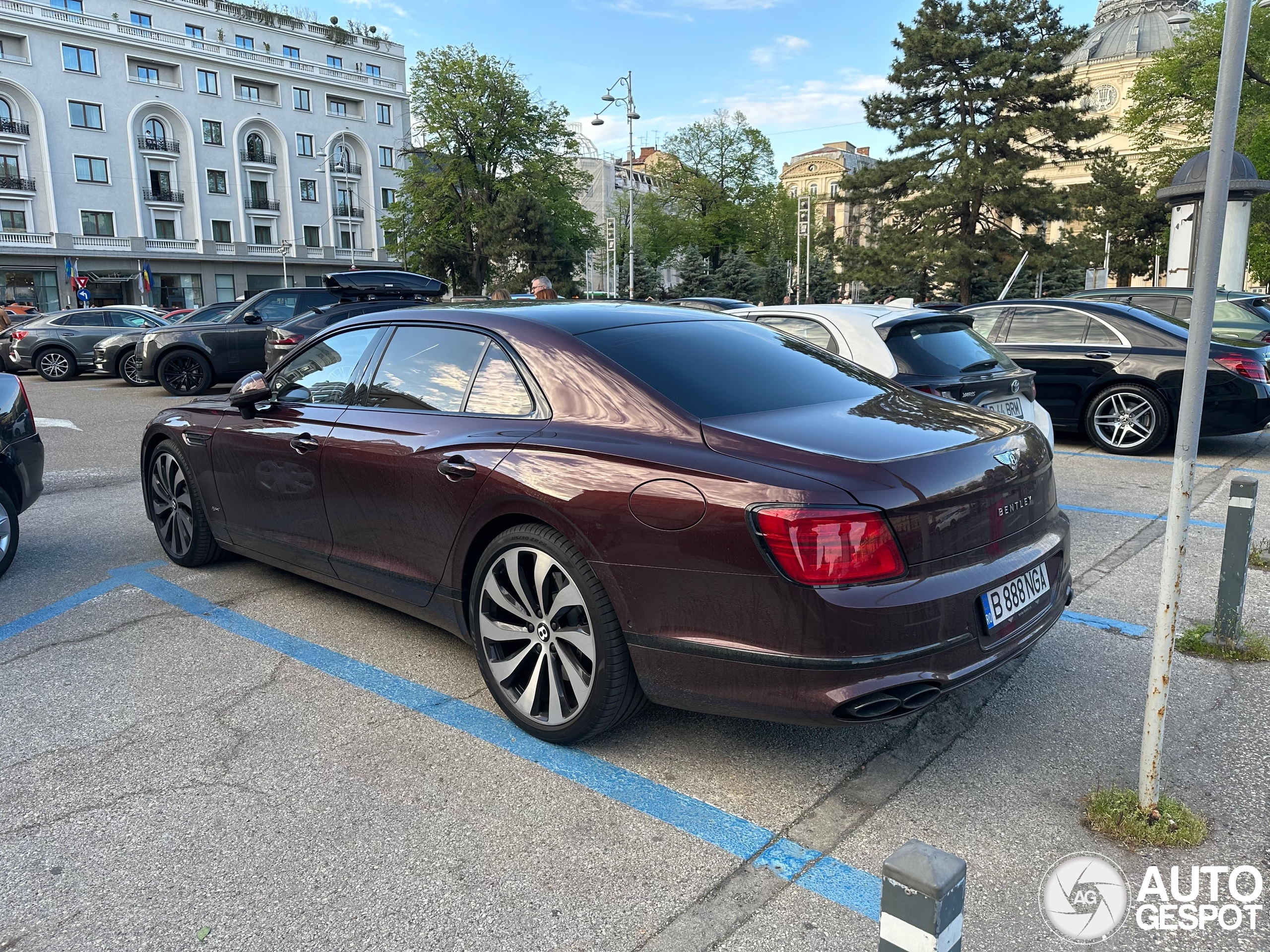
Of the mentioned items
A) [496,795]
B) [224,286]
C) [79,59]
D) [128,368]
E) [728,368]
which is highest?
[79,59]

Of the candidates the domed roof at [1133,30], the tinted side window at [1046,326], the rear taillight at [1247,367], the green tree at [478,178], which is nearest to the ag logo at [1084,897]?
the rear taillight at [1247,367]

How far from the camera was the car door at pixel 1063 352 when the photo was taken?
9.23 meters

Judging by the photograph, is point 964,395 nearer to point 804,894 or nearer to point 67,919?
point 804,894

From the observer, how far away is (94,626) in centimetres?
449

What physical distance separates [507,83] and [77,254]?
27252 mm

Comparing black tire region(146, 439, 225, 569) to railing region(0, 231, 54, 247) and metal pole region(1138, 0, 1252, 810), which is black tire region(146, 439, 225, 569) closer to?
metal pole region(1138, 0, 1252, 810)

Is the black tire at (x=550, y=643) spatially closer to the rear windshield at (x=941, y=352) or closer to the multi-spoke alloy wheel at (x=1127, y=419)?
the rear windshield at (x=941, y=352)

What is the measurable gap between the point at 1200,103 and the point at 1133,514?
136ft

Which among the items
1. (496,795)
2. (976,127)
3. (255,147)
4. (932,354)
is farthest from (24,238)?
(496,795)

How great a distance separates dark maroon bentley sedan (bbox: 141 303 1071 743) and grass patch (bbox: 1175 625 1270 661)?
1057 mm

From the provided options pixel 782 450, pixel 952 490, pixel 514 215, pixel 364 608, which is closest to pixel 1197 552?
pixel 952 490

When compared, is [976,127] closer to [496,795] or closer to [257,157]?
[496,795]

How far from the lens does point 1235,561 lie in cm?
396

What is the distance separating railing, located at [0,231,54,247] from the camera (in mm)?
50375
